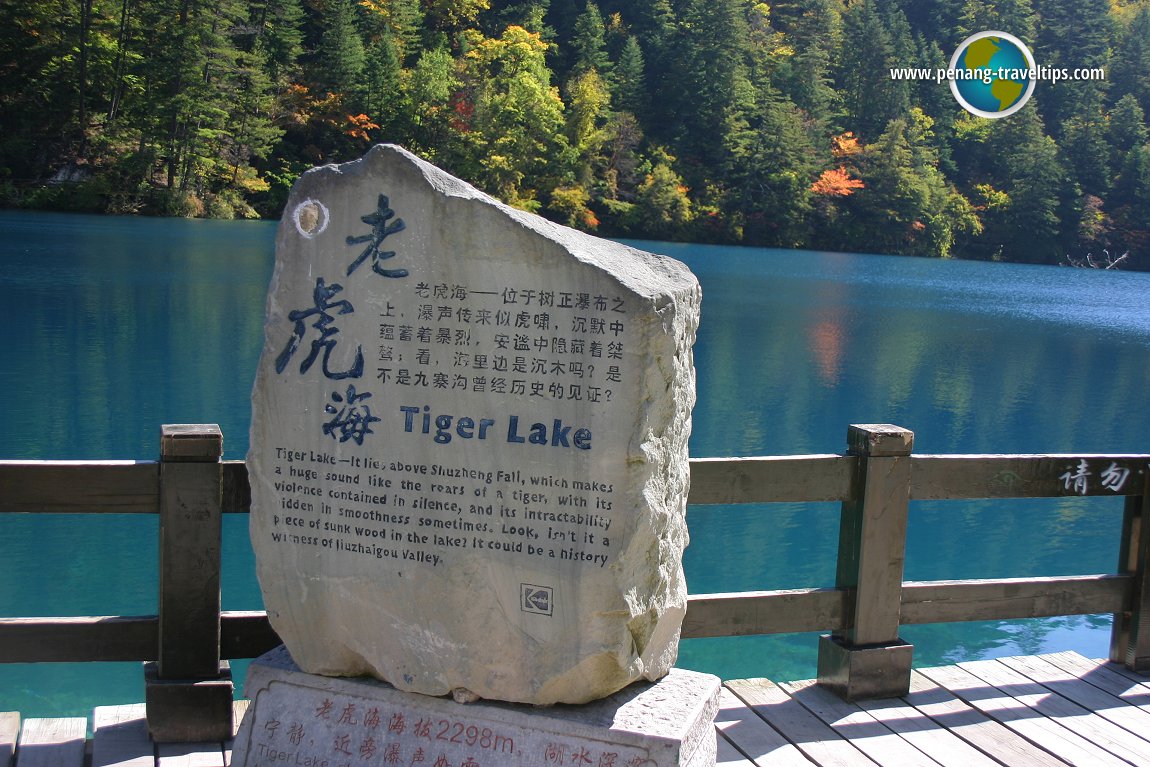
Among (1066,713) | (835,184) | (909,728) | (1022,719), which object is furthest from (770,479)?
(835,184)

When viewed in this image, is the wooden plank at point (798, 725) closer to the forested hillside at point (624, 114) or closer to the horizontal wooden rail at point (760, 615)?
the horizontal wooden rail at point (760, 615)

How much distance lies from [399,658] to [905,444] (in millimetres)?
1444

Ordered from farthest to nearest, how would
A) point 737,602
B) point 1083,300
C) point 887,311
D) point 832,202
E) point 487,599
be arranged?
point 832,202 < point 1083,300 < point 887,311 < point 737,602 < point 487,599

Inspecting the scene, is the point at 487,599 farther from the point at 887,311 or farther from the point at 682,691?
the point at 887,311

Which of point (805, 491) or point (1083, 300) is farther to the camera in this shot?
point (1083, 300)

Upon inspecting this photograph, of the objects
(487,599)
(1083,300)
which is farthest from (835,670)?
(1083,300)

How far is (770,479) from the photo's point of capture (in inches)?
119

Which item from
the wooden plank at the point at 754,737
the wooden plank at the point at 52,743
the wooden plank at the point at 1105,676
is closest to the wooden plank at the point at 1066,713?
the wooden plank at the point at 1105,676

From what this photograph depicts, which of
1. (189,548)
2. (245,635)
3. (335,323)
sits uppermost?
(335,323)

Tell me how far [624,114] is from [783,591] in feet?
141

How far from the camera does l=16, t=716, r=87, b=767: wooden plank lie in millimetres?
2646

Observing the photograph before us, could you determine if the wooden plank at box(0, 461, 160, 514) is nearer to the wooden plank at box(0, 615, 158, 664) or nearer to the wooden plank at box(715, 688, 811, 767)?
the wooden plank at box(0, 615, 158, 664)

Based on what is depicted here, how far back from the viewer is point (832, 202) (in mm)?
46031

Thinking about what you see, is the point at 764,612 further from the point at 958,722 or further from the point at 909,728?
the point at 958,722
